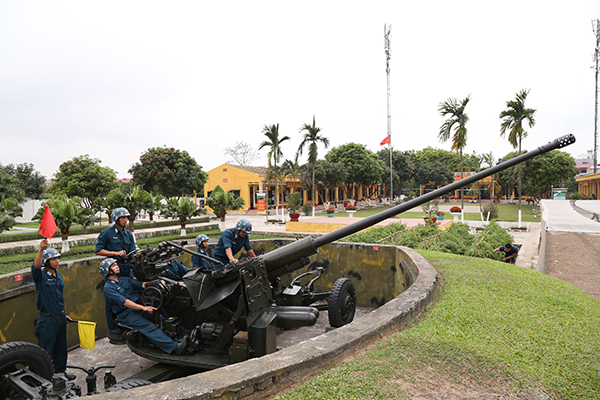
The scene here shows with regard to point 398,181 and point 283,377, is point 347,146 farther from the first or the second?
point 283,377

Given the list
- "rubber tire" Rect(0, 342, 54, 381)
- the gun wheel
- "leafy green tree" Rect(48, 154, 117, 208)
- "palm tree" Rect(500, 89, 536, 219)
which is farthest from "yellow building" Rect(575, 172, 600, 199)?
"leafy green tree" Rect(48, 154, 117, 208)

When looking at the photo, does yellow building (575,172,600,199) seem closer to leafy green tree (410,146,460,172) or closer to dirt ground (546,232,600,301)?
leafy green tree (410,146,460,172)

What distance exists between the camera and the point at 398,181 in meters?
46.5

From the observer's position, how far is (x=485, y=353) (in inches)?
114

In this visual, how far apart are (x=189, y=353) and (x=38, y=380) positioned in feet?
5.10

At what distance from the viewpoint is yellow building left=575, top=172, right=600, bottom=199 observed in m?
30.4

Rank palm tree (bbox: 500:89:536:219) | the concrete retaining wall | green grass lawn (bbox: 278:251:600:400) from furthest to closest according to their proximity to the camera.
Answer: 1. palm tree (bbox: 500:89:536:219)
2. green grass lawn (bbox: 278:251:600:400)
3. the concrete retaining wall

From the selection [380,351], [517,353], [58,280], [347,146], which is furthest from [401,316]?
[347,146]

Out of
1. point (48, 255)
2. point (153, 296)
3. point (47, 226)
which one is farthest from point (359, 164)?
point (47, 226)

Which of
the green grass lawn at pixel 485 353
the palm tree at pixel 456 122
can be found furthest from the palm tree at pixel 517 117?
the green grass lawn at pixel 485 353

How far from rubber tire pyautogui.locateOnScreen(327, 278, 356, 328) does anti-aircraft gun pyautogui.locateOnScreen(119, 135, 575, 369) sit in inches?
21.9

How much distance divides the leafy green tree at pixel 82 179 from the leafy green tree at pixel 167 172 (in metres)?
2.93

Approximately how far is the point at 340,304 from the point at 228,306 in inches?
60.7

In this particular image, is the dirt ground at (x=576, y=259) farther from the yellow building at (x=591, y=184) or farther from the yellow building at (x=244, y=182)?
the yellow building at (x=244, y=182)
